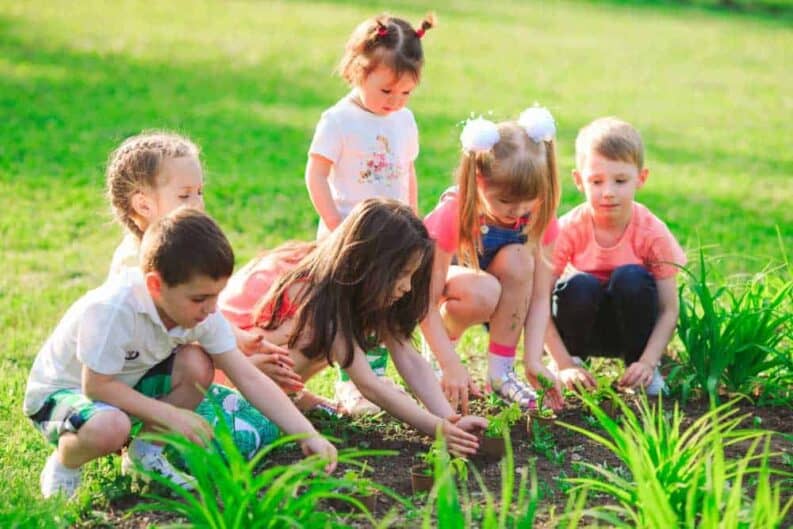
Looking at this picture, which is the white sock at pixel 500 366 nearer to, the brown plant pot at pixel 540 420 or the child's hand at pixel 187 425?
the brown plant pot at pixel 540 420

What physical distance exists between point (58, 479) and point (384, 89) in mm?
1944

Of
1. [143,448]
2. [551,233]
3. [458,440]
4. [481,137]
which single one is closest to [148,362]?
[143,448]

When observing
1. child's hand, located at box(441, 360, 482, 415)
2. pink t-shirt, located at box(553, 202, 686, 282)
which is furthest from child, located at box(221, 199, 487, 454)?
pink t-shirt, located at box(553, 202, 686, 282)

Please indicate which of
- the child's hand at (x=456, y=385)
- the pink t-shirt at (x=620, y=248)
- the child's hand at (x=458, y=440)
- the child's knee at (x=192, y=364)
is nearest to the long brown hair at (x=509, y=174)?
the pink t-shirt at (x=620, y=248)

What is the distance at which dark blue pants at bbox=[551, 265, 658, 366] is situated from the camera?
4520 millimetres

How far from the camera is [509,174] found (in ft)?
13.7

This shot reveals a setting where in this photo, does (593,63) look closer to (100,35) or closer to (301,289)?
(100,35)

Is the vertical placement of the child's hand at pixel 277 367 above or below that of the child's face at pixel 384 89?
below

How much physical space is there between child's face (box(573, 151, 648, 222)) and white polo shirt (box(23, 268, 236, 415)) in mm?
1678

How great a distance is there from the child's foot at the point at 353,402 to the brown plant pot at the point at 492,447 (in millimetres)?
561

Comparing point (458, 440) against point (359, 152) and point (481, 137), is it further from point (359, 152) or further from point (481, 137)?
point (359, 152)

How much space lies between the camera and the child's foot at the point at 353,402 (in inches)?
166

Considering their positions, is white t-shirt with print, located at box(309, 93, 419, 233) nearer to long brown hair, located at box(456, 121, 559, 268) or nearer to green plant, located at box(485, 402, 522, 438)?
long brown hair, located at box(456, 121, 559, 268)

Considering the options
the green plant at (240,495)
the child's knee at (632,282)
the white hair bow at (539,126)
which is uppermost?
the white hair bow at (539,126)
